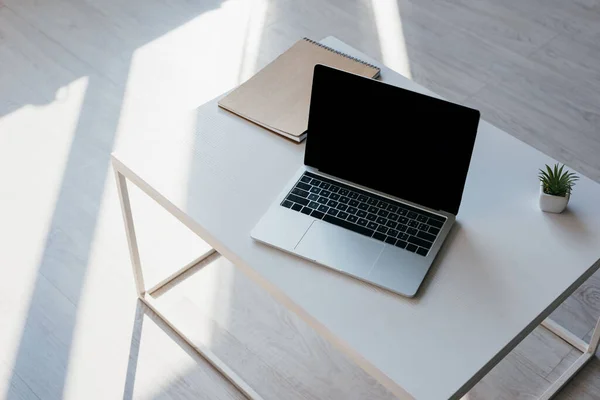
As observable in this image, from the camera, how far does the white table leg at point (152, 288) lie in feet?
6.18

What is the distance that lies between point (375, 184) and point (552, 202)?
355 millimetres

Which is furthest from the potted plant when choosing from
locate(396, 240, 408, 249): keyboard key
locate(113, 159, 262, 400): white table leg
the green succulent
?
locate(113, 159, 262, 400): white table leg


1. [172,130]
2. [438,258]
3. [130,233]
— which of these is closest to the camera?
[438,258]

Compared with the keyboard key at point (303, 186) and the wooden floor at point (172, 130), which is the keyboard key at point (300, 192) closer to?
the keyboard key at point (303, 186)

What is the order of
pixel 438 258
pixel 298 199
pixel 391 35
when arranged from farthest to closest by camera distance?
pixel 391 35, pixel 298 199, pixel 438 258

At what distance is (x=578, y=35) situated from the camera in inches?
124

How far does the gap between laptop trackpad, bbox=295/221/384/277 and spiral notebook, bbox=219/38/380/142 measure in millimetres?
291

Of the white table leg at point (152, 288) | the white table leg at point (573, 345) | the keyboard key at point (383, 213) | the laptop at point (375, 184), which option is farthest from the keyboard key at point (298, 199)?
the white table leg at point (573, 345)

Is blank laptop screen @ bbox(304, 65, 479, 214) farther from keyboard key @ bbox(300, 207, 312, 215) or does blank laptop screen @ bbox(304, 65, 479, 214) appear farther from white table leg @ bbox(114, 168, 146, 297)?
white table leg @ bbox(114, 168, 146, 297)

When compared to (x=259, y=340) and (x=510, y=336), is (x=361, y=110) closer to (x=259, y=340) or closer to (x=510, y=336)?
(x=510, y=336)

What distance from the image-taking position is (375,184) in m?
1.64

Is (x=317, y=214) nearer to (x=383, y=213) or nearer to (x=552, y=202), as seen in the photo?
(x=383, y=213)

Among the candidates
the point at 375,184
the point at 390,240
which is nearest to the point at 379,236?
the point at 390,240

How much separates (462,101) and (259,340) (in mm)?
1253
